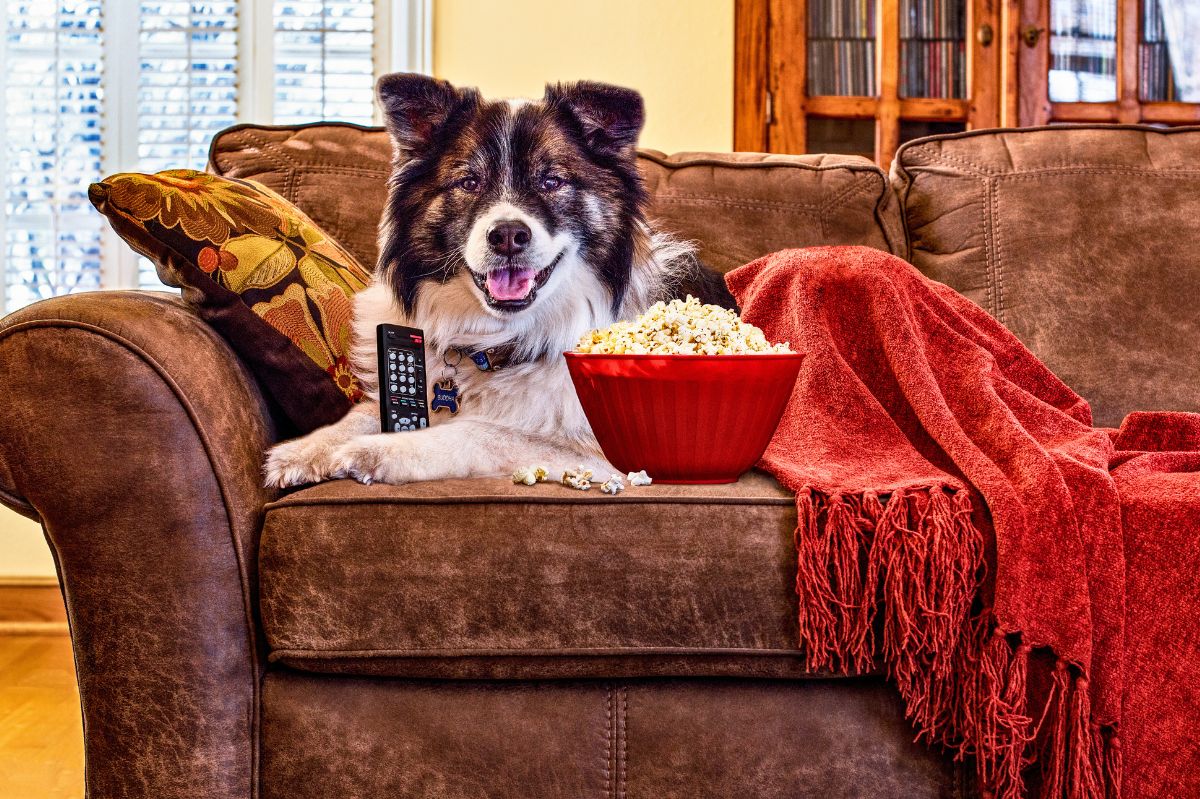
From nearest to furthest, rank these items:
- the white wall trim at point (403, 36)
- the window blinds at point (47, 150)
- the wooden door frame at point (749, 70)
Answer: the window blinds at point (47, 150) < the white wall trim at point (403, 36) < the wooden door frame at point (749, 70)

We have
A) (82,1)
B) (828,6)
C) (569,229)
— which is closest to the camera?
(569,229)

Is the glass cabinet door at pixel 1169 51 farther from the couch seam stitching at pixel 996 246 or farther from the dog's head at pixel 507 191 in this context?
the dog's head at pixel 507 191

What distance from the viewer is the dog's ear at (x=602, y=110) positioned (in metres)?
1.44

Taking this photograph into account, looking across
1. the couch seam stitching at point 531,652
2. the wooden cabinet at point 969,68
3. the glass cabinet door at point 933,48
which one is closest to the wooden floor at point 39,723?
the couch seam stitching at point 531,652

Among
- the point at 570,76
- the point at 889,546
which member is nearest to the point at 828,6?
the point at 570,76

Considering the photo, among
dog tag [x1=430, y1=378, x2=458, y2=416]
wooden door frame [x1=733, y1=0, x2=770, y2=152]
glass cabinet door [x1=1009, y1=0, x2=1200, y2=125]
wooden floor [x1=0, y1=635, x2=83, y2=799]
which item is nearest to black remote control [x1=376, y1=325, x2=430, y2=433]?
dog tag [x1=430, y1=378, x2=458, y2=416]

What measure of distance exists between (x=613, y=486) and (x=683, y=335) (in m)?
0.22

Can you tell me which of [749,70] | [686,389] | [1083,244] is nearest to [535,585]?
[686,389]

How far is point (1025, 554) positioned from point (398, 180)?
104 centimetres

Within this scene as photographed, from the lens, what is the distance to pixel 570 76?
→ 3.09m

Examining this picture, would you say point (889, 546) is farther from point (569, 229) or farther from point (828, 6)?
point (828, 6)

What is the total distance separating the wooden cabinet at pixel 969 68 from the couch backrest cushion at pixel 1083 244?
4.55 feet

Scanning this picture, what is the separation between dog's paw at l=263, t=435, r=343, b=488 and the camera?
1218mm

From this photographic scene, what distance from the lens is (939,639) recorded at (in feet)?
3.46
